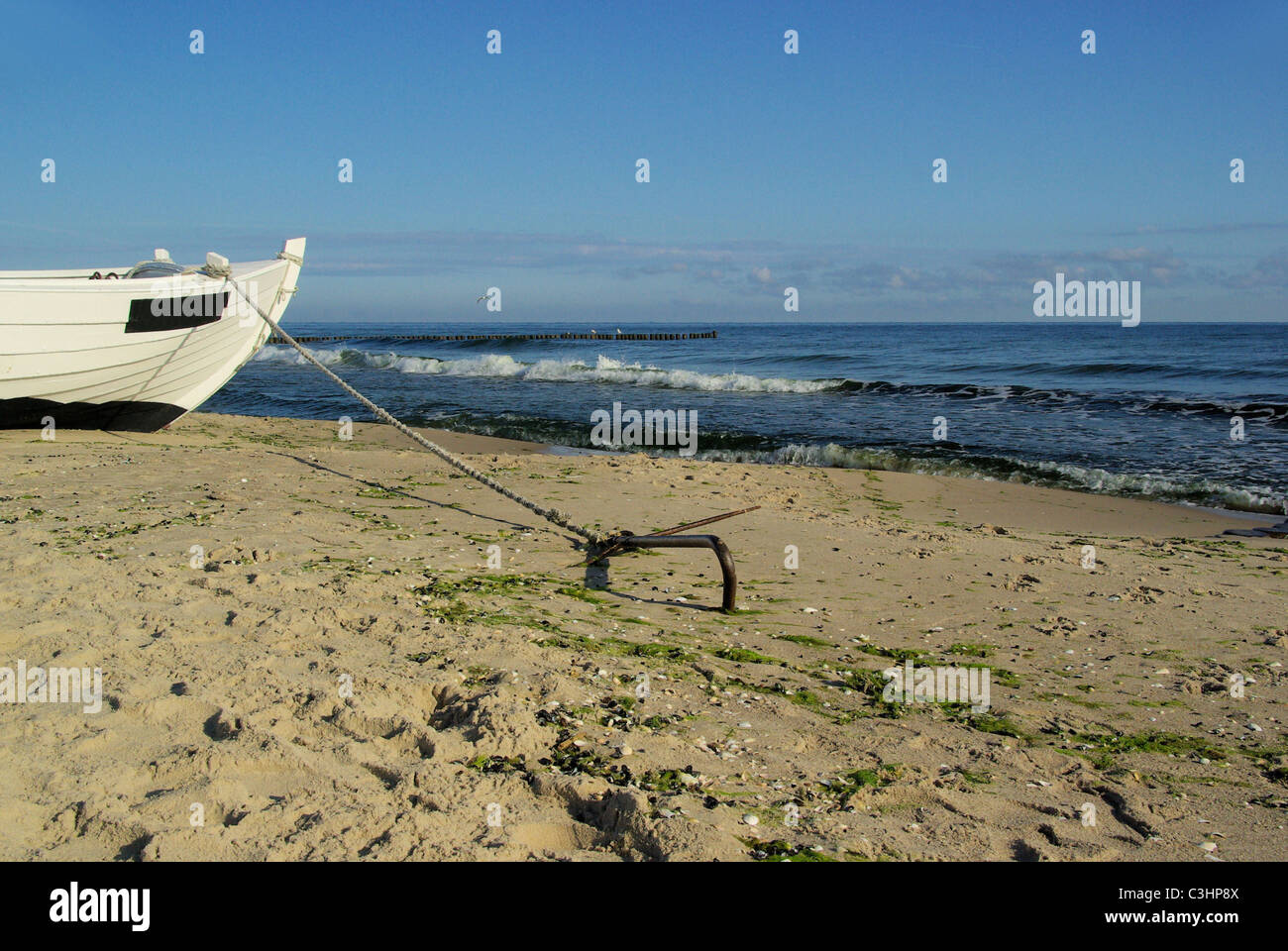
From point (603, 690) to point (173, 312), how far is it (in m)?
9.45

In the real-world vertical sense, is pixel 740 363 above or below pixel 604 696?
above

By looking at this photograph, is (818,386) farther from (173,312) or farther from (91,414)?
(91,414)

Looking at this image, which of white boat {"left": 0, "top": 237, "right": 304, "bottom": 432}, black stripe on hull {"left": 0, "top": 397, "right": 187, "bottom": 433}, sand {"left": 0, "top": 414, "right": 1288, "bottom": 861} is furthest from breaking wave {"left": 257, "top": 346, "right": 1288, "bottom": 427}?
black stripe on hull {"left": 0, "top": 397, "right": 187, "bottom": 433}

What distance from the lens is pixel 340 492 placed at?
27.1 ft

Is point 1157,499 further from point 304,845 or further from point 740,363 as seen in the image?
point 740,363

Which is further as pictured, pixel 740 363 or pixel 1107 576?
pixel 740 363

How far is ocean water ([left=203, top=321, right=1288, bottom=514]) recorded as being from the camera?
12508 millimetres

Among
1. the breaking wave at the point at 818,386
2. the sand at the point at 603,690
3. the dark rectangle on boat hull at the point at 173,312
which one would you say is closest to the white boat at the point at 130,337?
the dark rectangle on boat hull at the point at 173,312

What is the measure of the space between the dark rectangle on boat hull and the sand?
3.39m

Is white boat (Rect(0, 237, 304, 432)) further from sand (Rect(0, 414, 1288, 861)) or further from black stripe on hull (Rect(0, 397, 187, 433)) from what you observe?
sand (Rect(0, 414, 1288, 861))

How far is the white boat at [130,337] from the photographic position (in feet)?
31.6

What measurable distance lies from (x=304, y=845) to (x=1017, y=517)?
879cm

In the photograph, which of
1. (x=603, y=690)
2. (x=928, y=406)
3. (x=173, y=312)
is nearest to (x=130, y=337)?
(x=173, y=312)

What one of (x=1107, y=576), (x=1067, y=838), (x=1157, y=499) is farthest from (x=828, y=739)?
(x=1157, y=499)
